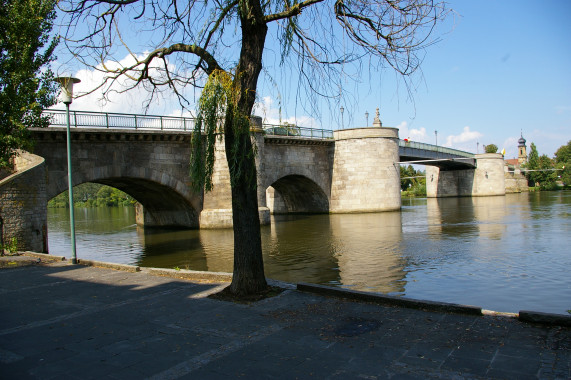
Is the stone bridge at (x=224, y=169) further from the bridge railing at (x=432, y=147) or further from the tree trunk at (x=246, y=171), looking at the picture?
the tree trunk at (x=246, y=171)

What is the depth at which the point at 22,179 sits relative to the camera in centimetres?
1409

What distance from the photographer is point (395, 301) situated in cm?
610

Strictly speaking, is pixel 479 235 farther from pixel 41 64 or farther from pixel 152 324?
pixel 41 64

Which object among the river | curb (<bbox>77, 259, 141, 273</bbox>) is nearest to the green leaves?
curb (<bbox>77, 259, 141, 273</bbox>)

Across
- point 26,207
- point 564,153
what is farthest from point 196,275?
point 564,153

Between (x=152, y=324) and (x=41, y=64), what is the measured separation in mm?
12726

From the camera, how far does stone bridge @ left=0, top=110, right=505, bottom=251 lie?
21281mm

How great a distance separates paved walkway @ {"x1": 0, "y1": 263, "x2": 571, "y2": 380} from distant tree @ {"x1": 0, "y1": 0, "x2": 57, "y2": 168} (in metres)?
9.07

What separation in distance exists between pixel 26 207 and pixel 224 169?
12792mm

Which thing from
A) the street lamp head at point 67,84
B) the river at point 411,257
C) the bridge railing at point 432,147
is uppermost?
the bridge railing at point 432,147

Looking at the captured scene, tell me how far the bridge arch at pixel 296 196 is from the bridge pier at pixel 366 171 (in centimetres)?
181

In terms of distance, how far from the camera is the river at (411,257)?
925 centimetres

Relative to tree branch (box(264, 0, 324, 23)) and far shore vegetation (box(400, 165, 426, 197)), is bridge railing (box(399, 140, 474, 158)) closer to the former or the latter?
far shore vegetation (box(400, 165, 426, 197))

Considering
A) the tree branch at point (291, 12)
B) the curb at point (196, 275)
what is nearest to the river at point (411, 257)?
the curb at point (196, 275)
